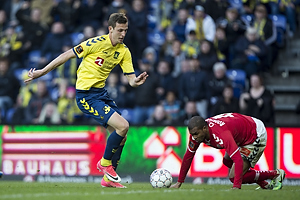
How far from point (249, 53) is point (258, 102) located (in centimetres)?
148

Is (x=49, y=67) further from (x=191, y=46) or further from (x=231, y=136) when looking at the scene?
(x=191, y=46)

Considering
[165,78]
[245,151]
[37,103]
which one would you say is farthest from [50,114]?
[245,151]

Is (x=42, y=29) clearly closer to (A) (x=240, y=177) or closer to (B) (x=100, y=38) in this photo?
(B) (x=100, y=38)

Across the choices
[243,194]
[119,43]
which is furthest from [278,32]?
[243,194]

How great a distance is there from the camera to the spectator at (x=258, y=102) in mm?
11781

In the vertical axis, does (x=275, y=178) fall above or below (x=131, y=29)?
below

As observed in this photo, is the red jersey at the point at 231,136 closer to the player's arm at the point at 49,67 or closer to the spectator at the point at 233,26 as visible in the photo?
the player's arm at the point at 49,67

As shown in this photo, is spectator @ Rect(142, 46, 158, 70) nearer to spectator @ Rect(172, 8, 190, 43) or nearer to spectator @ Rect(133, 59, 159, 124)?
spectator @ Rect(133, 59, 159, 124)

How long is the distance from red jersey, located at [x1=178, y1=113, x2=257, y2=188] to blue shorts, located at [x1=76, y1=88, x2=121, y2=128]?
4.03ft

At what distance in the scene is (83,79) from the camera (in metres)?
7.91

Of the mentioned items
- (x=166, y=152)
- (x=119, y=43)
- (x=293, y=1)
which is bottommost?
(x=166, y=152)

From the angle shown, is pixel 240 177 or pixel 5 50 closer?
pixel 240 177

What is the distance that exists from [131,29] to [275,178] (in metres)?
7.07

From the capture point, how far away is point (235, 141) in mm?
7602
